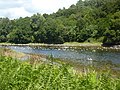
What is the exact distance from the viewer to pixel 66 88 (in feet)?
34.5

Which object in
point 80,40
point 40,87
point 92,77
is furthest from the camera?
point 80,40

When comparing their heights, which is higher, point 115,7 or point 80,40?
point 115,7

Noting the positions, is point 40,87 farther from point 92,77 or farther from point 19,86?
point 92,77

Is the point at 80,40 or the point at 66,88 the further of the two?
A: the point at 80,40

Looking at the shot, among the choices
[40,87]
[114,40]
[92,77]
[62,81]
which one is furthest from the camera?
[114,40]

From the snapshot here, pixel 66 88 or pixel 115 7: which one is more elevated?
pixel 115 7

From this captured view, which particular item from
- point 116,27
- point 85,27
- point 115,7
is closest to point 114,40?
point 116,27

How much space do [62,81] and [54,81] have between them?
0.46 metres

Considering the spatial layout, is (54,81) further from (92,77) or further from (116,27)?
(116,27)

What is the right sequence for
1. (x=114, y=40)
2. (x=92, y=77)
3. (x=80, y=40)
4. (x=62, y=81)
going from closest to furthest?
1. (x=62, y=81)
2. (x=92, y=77)
3. (x=114, y=40)
4. (x=80, y=40)

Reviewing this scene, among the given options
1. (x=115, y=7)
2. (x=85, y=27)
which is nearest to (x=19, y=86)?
(x=115, y=7)

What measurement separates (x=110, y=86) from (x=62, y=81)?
156 centimetres

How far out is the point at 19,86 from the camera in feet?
37.6

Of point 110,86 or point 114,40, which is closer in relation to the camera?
point 110,86
